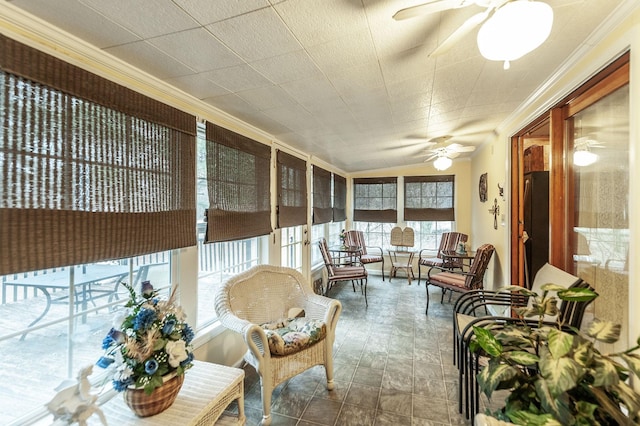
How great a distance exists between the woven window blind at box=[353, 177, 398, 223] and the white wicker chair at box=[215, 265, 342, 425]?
3696mm

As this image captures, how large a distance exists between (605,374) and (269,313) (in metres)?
2.06

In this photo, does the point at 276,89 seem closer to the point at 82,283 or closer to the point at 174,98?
the point at 174,98

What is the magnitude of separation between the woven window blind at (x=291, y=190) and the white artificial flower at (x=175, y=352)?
6.20ft

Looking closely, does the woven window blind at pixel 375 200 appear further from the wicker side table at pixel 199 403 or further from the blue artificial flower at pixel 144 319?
the blue artificial flower at pixel 144 319

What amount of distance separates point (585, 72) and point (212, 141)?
2.46m

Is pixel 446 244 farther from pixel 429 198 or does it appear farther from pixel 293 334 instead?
pixel 293 334

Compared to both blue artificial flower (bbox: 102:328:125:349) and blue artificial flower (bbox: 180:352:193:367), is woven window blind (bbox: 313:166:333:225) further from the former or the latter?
blue artificial flower (bbox: 102:328:125:349)

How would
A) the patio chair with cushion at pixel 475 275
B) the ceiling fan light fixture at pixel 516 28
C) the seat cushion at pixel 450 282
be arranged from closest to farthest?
the ceiling fan light fixture at pixel 516 28 < the patio chair with cushion at pixel 475 275 < the seat cushion at pixel 450 282

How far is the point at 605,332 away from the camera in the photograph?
1065 mm

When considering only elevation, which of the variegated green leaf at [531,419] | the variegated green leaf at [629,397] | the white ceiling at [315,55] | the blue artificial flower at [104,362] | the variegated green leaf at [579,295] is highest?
the white ceiling at [315,55]

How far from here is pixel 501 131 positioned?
10.5 ft

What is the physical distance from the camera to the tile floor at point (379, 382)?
1.85 metres

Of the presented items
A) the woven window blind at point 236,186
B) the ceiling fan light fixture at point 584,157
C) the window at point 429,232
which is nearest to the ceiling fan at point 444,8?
the ceiling fan light fixture at point 584,157

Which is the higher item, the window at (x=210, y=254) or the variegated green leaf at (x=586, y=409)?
the window at (x=210, y=254)
